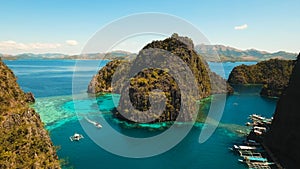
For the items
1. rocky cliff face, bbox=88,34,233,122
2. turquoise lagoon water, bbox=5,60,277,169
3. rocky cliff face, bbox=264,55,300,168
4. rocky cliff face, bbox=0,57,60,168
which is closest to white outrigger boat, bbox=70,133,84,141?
turquoise lagoon water, bbox=5,60,277,169

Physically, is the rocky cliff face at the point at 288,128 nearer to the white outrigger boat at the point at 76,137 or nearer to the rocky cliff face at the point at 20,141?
the rocky cliff face at the point at 20,141

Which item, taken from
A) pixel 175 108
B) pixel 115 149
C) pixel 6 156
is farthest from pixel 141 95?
pixel 6 156

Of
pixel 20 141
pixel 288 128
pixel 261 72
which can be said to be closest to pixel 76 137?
pixel 20 141

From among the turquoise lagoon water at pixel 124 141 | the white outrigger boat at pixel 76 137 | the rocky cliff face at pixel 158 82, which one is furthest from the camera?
the rocky cliff face at pixel 158 82

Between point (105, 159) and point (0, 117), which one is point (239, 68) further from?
point (0, 117)

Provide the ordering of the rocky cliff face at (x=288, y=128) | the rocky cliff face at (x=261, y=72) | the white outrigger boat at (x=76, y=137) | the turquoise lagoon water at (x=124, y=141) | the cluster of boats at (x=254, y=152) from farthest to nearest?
the rocky cliff face at (x=261, y=72)
the white outrigger boat at (x=76, y=137)
the cluster of boats at (x=254, y=152)
the turquoise lagoon water at (x=124, y=141)
the rocky cliff face at (x=288, y=128)

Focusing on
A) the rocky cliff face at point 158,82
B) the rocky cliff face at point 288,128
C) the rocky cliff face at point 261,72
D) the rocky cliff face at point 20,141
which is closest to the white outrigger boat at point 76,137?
the rocky cliff face at point 158,82

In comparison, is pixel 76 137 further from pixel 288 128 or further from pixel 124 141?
pixel 288 128

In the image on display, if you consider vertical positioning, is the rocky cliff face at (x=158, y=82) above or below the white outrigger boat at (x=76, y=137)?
above
